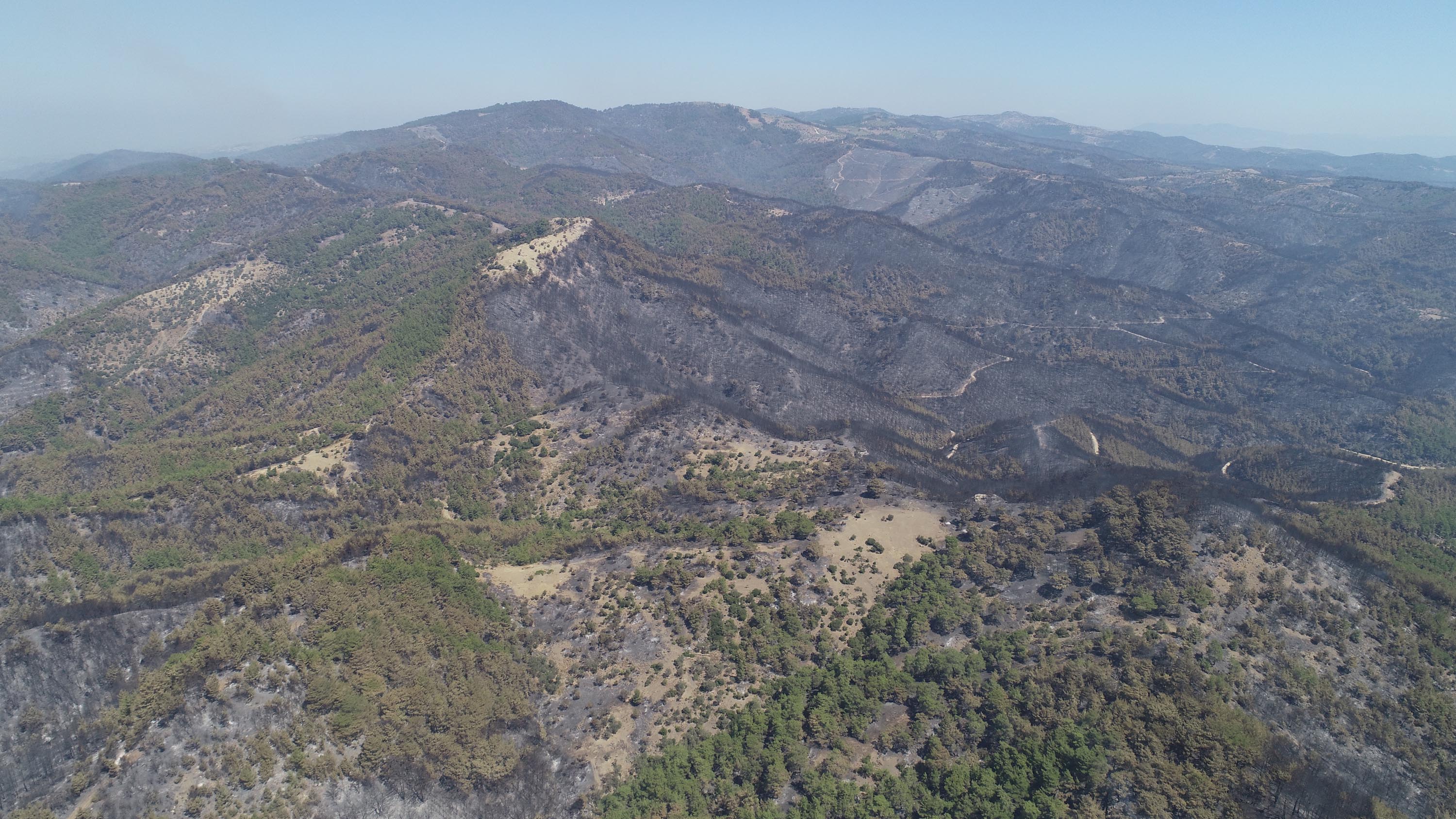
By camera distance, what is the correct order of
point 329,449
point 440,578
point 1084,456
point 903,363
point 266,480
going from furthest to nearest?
point 903,363
point 1084,456
point 329,449
point 266,480
point 440,578

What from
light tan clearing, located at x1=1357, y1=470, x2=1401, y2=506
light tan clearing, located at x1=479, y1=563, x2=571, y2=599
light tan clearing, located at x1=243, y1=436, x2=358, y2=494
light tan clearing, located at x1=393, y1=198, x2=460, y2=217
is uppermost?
light tan clearing, located at x1=393, y1=198, x2=460, y2=217

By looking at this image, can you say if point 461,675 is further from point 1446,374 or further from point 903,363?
point 1446,374

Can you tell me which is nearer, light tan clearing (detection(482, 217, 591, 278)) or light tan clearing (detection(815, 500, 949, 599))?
light tan clearing (detection(815, 500, 949, 599))

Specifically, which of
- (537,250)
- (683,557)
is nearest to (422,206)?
(537,250)

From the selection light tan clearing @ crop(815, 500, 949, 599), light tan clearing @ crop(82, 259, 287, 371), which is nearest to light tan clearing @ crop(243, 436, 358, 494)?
light tan clearing @ crop(815, 500, 949, 599)

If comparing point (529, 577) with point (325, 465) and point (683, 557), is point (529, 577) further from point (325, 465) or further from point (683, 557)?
point (325, 465)

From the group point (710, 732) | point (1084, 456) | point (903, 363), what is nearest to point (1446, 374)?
point (1084, 456)

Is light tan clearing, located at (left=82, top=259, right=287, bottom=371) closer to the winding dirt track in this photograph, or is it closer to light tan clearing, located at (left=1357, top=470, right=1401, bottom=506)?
the winding dirt track

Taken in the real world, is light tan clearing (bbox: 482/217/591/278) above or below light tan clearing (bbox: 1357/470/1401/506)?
above

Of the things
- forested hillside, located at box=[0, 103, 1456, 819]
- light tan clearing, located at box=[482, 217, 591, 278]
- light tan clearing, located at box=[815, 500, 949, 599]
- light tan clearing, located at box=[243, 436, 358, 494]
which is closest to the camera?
forested hillside, located at box=[0, 103, 1456, 819]
